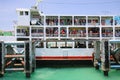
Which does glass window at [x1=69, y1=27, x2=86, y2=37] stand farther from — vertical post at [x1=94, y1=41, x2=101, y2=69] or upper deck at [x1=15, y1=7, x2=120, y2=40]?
vertical post at [x1=94, y1=41, x2=101, y2=69]

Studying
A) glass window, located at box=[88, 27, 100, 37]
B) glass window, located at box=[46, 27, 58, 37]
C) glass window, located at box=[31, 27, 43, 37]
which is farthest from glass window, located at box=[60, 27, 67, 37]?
glass window, located at box=[88, 27, 100, 37]

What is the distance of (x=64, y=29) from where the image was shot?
31094mm

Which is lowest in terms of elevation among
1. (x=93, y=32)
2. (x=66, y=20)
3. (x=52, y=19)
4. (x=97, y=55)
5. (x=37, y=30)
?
(x=97, y=55)

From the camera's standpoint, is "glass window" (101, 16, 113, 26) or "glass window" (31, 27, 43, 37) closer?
"glass window" (31, 27, 43, 37)

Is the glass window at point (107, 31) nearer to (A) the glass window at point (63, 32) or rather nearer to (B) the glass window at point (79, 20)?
(B) the glass window at point (79, 20)

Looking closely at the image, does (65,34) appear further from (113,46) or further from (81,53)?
(113,46)

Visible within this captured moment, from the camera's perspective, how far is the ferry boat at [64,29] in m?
30.3

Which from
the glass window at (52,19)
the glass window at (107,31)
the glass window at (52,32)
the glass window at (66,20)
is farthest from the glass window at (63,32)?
the glass window at (107,31)

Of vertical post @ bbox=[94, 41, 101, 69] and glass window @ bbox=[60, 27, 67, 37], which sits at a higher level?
glass window @ bbox=[60, 27, 67, 37]

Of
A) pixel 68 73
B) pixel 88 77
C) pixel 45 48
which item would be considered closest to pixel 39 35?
pixel 45 48

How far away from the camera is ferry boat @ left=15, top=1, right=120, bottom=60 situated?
30281mm

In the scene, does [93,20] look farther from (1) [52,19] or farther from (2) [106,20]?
(1) [52,19]

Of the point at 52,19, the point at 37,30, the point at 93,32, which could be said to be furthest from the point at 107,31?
the point at 37,30

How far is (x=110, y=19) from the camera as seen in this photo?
31.8m
